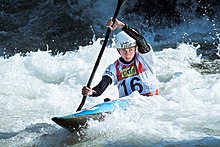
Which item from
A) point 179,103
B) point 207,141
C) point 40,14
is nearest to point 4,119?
point 179,103

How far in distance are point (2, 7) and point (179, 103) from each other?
10.4 m

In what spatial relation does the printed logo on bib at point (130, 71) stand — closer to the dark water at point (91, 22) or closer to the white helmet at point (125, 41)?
the white helmet at point (125, 41)

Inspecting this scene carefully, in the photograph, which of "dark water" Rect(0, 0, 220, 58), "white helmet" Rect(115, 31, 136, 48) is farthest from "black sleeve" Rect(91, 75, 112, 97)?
"dark water" Rect(0, 0, 220, 58)

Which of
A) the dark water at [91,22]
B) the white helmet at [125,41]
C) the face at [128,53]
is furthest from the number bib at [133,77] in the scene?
the dark water at [91,22]

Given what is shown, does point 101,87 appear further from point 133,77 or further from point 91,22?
point 91,22

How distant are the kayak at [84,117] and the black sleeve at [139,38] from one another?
81 centimetres

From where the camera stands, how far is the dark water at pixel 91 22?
12289mm

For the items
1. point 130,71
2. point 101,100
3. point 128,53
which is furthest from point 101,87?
point 101,100

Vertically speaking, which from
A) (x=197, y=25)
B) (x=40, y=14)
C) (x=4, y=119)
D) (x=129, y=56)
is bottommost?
(x=4, y=119)

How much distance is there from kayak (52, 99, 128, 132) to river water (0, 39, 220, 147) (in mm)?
76

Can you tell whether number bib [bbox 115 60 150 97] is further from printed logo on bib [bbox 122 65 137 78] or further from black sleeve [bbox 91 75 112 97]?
black sleeve [bbox 91 75 112 97]

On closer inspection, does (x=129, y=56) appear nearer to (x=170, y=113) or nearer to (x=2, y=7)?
(x=170, y=113)

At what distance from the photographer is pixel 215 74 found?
8.26 meters

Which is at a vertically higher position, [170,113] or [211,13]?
[211,13]
